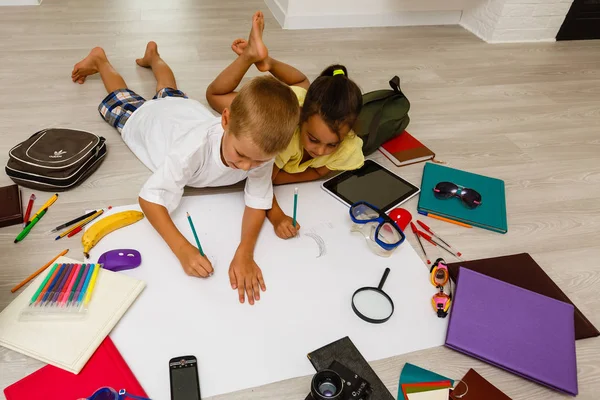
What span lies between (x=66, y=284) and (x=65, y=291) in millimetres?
20

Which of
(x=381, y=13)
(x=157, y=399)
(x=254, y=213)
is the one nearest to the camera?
(x=157, y=399)

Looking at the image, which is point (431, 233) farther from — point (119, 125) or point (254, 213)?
point (119, 125)

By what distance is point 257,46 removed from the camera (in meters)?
1.58

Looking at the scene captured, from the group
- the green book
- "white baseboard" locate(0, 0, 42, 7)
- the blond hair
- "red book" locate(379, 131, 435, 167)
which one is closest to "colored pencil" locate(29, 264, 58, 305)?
the blond hair

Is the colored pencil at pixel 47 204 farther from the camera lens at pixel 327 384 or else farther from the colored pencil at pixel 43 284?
the camera lens at pixel 327 384

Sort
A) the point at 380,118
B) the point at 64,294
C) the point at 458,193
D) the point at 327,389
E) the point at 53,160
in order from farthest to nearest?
the point at 380,118
the point at 458,193
the point at 53,160
the point at 64,294
the point at 327,389

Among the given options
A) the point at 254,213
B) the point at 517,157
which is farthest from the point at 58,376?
the point at 517,157

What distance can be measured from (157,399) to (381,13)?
263 centimetres

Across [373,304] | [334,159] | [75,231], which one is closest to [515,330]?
[373,304]

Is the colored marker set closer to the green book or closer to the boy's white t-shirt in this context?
the boy's white t-shirt

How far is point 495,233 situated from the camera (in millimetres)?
1418

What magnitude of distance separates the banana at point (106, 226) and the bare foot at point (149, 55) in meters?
1.03

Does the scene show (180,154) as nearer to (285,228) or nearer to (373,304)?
(285,228)

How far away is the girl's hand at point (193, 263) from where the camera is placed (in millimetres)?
1106
